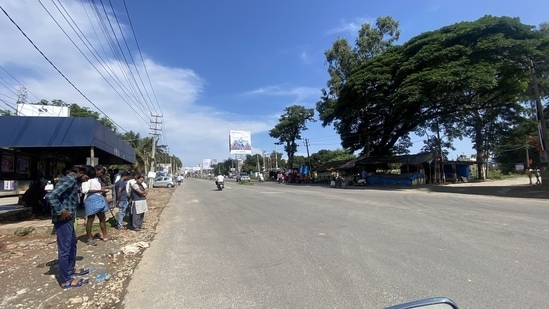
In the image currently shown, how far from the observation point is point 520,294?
4301 mm

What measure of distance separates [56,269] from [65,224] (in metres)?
1.38

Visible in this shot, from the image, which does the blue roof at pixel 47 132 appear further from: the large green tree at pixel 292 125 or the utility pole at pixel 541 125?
the large green tree at pixel 292 125

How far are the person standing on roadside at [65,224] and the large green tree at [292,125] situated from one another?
207 ft

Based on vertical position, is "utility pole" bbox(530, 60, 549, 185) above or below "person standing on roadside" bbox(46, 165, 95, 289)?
above

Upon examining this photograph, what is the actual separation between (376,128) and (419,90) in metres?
15.6

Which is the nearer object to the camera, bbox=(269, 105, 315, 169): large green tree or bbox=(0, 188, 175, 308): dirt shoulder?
bbox=(0, 188, 175, 308): dirt shoulder

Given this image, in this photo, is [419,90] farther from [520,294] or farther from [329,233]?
[520,294]

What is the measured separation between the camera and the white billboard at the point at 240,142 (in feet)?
227

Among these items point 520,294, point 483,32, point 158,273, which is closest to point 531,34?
point 483,32

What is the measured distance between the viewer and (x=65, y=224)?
5539mm

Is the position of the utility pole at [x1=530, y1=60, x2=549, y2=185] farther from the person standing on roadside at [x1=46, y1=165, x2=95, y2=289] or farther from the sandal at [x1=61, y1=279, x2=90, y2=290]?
the sandal at [x1=61, y1=279, x2=90, y2=290]

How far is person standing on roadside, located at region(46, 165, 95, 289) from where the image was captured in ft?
17.6

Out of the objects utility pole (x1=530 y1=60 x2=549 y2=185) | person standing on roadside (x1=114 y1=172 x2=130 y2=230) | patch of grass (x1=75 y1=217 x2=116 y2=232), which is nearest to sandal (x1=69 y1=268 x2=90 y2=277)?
patch of grass (x1=75 y1=217 x2=116 y2=232)

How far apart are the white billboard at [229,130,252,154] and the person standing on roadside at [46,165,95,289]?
208 ft
